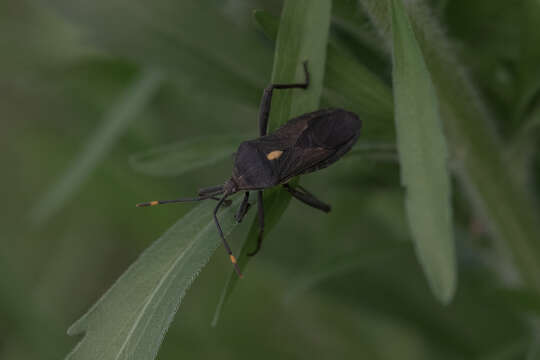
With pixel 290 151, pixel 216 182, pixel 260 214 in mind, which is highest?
pixel 260 214

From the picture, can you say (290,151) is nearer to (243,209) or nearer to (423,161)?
(243,209)

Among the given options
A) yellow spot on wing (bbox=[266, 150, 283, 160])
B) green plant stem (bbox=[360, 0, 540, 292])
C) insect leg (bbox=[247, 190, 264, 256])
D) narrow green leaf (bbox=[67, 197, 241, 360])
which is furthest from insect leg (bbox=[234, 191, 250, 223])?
green plant stem (bbox=[360, 0, 540, 292])

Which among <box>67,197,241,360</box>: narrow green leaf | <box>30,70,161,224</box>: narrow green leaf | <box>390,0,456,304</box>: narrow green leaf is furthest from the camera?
<box>30,70,161,224</box>: narrow green leaf

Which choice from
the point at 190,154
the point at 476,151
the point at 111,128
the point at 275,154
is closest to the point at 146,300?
the point at 190,154

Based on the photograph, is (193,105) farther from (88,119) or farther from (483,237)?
(483,237)

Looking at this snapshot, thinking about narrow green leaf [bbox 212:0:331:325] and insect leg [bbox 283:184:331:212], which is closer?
narrow green leaf [bbox 212:0:331:325]

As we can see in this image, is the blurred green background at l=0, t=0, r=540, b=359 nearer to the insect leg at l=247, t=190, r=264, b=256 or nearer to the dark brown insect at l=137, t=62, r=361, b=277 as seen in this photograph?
the dark brown insect at l=137, t=62, r=361, b=277

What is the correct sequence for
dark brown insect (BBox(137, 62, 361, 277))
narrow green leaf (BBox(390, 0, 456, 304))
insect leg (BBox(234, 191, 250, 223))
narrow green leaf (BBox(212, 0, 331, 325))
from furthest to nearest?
1. dark brown insect (BBox(137, 62, 361, 277))
2. insect leg (BBox(234, 191, 250, 223))
3. narrow green leaf (BBox(212, 0, 331, 325))
4. narrow green leaf (BBox(390, 0, 456, 304))
